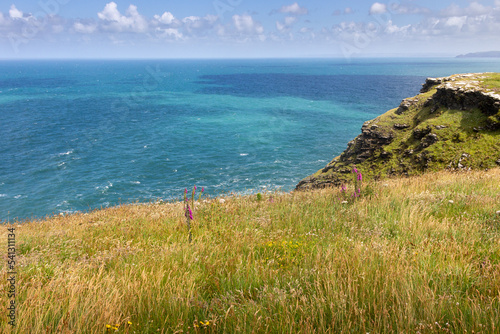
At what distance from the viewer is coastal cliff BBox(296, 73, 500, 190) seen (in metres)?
16.0

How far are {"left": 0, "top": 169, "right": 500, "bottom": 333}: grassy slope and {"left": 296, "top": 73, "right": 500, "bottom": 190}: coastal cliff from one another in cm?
1070

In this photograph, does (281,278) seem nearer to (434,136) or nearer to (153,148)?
(434,136)

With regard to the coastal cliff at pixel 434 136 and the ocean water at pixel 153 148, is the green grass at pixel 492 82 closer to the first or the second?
the coastal cliff at pixel 434 136

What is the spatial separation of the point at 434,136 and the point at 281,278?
57.2ft

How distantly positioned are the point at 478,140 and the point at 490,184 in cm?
921

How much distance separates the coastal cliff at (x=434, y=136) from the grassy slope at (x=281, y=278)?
1070cm

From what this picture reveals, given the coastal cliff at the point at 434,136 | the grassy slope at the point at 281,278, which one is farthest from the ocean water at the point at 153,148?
the grassy slope at the point at 281,278

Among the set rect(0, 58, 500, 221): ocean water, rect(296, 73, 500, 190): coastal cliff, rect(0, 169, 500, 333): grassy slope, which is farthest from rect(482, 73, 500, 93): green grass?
rect(0, 58, 500, 221): ocean water

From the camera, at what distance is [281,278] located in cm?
376

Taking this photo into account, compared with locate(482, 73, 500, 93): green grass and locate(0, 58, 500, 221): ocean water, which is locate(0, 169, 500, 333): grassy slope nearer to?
locate(0, 58, 500, 221): ocean water

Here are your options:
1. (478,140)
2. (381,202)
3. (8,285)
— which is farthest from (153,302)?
(478,140)

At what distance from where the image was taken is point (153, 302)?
3.12 metres

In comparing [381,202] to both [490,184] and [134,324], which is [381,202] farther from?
[134,324]

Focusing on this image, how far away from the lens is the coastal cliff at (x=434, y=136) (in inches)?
630
